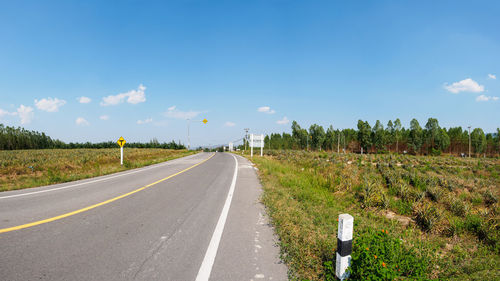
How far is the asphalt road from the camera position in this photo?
2.74 m

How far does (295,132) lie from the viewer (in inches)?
3516

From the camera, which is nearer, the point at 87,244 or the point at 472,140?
the point at 87,244

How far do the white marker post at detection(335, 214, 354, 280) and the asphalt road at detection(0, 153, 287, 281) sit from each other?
0.73 metres

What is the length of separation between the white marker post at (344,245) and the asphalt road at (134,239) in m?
0.73

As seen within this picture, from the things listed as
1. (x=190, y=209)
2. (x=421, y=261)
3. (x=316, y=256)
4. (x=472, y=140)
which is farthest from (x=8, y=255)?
(x=472, y=140)

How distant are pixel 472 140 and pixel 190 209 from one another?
98.8 metres

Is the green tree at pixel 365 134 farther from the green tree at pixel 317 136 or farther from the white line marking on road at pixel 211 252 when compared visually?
the white line marking on road at pixel 211 252

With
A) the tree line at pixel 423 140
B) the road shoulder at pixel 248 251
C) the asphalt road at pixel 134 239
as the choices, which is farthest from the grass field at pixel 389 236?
the tree line at pixel 423 140

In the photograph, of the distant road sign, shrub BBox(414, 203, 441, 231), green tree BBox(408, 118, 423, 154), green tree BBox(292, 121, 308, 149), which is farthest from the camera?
green tree BBox(292, 121, 308, 149)

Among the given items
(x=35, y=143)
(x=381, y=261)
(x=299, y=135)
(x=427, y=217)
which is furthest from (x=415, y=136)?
(x=35, y=143)

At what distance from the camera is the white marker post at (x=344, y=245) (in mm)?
2449

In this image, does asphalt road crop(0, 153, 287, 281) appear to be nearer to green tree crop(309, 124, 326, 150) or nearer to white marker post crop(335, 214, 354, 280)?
white marker post crop(335, 214, 354, 280)

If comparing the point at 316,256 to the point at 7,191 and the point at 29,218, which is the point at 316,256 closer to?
the point at 29,218

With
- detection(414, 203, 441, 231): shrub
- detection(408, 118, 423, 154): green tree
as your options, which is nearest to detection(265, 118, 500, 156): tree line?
detection(408, 118, 423, 154): green tree
